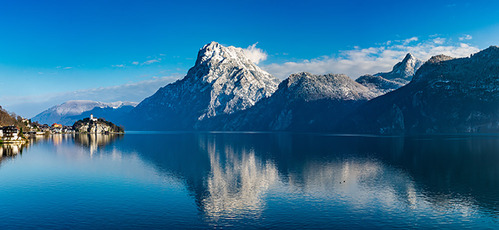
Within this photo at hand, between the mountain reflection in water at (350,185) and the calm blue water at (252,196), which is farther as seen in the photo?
the mountain reflection in water at (350,185)

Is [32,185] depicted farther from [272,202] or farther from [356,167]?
[356,167]

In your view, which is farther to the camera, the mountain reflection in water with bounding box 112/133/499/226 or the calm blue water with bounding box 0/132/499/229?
the mountain reflection in water with bounding box 112/133/499/226

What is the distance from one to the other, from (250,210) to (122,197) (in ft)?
90.9

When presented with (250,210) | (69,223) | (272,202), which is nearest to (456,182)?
(272,202)

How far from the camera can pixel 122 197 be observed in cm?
6650

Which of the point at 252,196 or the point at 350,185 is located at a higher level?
the point at 252,196

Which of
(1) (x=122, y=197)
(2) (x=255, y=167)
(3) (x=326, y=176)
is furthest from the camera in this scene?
(2) (x=255, y=167)

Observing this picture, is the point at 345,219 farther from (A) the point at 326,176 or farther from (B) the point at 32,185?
(B) the point at 32,185

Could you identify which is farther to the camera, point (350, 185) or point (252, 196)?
point (350, 185)

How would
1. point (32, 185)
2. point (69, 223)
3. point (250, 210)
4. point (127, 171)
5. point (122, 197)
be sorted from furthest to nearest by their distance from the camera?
1. point (127, 171)
2. point (32, 185)
3. point (122, 197)
4. point (250, 210)
5. point (69, 223)

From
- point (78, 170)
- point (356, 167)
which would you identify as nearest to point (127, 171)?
point (78, 170)

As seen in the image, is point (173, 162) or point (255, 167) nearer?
point (255, 167)

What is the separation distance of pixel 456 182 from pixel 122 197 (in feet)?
252

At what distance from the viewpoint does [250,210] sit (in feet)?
186
